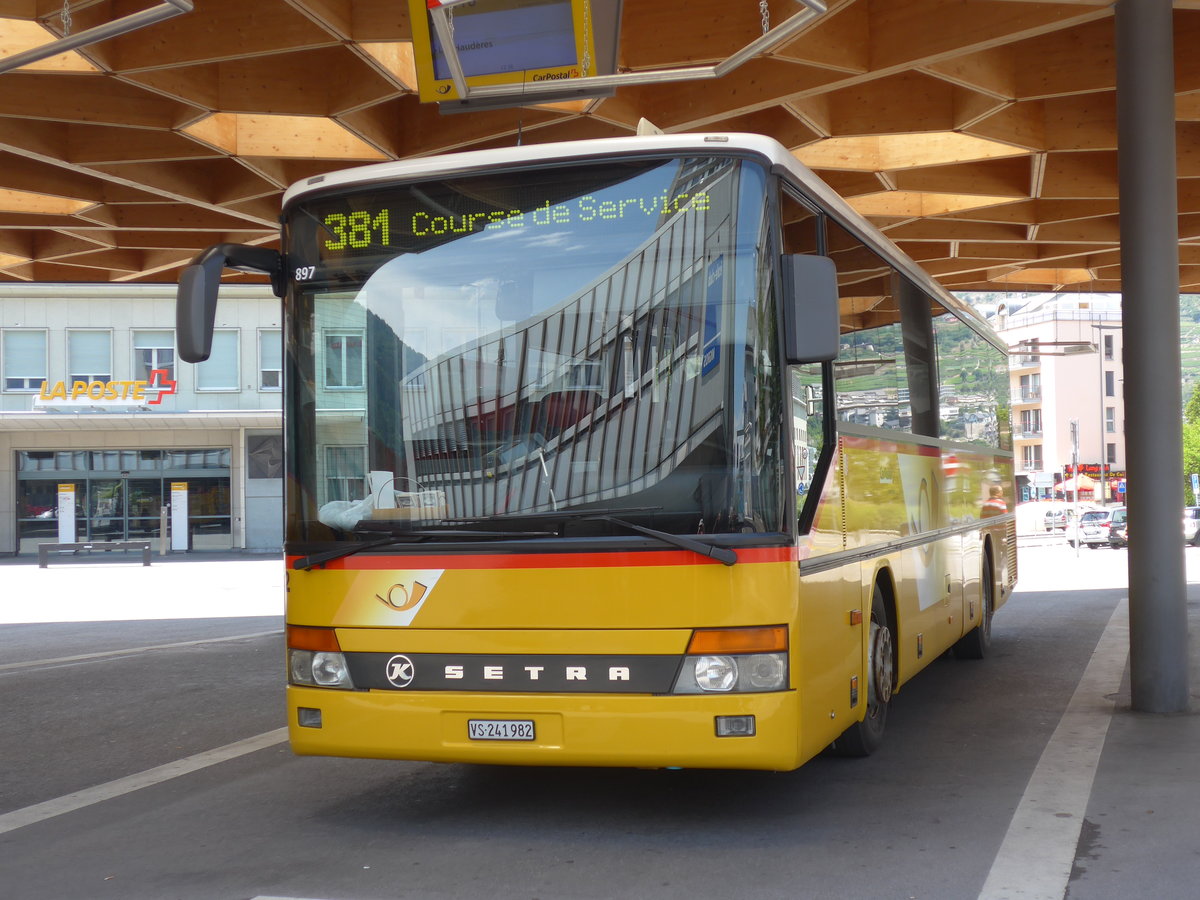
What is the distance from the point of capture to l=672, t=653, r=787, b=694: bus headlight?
6055 mm

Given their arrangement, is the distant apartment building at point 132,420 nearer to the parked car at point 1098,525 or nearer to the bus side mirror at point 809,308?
the parked car at point 1098,525

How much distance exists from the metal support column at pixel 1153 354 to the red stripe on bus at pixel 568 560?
15.5 ft

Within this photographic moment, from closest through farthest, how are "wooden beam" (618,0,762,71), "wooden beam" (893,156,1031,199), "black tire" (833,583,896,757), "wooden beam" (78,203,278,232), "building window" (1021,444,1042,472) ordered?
"black tire" (833,583,896,757), "wooden beam" (618,0,762,71), "wooden beam" (893,156,1031,199), "wooden beam" (78,203,278,232), "building window" (1021,444,1042,472)

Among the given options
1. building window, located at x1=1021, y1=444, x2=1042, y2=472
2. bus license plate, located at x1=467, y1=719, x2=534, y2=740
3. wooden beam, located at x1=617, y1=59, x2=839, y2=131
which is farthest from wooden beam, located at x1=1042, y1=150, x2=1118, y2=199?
building window, located at x1=1021, y1=444, x2=1042, y2=472

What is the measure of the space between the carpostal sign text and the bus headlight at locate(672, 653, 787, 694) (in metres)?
40.1

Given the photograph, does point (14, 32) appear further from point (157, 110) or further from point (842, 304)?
point (842, 304)

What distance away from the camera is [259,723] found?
10555mm

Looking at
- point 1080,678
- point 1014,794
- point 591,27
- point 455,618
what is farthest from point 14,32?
point 1080,678

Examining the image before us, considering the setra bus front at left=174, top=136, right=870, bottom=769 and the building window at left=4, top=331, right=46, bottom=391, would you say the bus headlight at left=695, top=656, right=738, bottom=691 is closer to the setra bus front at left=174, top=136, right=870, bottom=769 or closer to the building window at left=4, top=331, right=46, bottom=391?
the setra bus front at left=174, top=136, right=870, bottom=769

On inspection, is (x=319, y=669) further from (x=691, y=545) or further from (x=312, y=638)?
(x=691, y=545)

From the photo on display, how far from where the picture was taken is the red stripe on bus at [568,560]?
6.06m

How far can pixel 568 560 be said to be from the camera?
20.2ft

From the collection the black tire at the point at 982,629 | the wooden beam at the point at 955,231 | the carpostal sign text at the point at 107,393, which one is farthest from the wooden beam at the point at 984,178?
the carpostal sign text at the point at 107,393

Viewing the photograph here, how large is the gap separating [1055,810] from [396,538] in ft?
11.4
